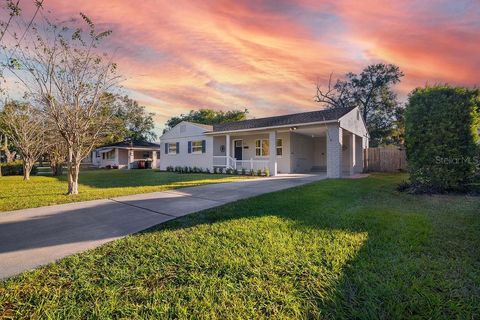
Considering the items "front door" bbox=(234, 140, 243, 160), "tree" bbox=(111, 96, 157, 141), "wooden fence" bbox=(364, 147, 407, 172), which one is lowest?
"wooden fence" bbox=(364, 147, 407, 172)

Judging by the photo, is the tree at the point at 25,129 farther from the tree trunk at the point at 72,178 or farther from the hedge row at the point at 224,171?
the hedge row at the point at 224,171

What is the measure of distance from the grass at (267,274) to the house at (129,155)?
2984 centimetres

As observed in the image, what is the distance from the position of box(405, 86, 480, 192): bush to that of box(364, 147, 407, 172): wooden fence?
9.76 m

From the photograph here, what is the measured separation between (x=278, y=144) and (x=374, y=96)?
67.2ft

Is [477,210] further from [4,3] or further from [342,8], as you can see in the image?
[4,3]

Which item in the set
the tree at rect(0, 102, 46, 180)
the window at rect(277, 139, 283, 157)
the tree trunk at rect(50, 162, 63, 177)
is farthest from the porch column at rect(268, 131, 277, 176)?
the tree trunk at rect(50, 162, 63, 177)

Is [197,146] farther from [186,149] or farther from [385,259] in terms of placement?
[385,259]

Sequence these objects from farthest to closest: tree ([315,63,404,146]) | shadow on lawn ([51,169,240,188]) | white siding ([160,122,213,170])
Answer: tree ([315,63,404,146]) < white siding ([160,122,213,170]) < shadow on lawn ([51,169,240,188])

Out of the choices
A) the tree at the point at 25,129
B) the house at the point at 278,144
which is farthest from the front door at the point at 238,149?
the tree at the point at 25,129

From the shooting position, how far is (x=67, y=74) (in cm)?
844

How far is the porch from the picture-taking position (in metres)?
16.5

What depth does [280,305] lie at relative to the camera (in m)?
2.19

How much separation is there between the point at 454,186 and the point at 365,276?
7682mm

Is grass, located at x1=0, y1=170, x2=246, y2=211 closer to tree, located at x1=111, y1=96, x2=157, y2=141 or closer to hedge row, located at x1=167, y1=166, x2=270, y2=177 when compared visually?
hedge row, located at x1=167, y1=166, x2=270, y2=177
